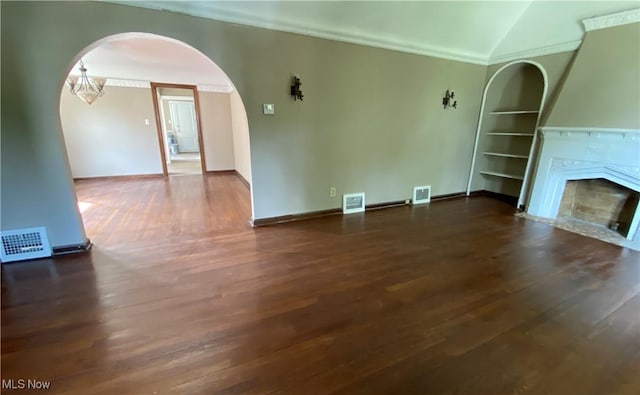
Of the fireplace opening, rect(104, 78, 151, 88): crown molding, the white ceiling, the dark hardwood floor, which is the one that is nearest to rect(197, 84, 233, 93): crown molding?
rect(104, 78, 151, 88): crown molding

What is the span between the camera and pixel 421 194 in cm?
468

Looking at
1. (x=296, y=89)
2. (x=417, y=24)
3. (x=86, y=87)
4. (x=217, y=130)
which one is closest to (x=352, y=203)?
(x=296, y=89)

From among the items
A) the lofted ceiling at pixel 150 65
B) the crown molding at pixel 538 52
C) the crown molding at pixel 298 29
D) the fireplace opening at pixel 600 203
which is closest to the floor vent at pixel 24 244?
the crown molding at pixel 298 29

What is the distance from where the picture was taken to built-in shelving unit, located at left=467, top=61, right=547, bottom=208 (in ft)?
14.6

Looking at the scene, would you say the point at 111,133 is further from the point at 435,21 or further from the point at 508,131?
the point at 508,131

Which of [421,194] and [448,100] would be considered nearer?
[448,100]

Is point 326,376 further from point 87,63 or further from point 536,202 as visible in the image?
point 87,63

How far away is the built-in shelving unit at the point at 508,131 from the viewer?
4.44m

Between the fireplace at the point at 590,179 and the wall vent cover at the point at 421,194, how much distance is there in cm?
141

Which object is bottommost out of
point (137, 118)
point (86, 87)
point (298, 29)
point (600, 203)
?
point (600, 203)

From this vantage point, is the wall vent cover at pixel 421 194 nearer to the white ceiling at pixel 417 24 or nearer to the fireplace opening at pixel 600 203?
the fireplace opening at pixel 600 203

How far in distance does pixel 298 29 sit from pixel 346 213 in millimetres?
2423

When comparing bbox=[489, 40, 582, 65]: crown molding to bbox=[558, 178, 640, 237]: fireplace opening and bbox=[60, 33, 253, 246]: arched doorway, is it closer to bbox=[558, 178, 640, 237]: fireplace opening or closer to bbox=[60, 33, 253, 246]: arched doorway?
bbox=[558, 178, 640, 237]: fireplace opening

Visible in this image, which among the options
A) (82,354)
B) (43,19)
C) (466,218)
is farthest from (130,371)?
(466,218)
